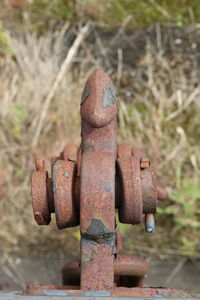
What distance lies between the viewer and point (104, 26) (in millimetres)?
3609

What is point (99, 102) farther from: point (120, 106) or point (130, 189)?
point (120, 106)

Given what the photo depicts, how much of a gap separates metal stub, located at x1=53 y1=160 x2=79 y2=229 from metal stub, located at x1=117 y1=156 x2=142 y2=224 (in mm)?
111

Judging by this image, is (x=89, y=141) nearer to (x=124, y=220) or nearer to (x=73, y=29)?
(x=124, y=220)

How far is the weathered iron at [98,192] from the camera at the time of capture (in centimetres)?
107

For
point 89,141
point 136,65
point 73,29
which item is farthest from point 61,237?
point 89,141

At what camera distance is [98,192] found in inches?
41.9

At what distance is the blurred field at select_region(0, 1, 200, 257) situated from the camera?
2975 millimetres

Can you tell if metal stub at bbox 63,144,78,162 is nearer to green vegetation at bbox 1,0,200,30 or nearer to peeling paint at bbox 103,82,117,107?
peeling paint at bbox 103,82,117,107

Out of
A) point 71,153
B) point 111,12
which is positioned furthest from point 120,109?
point 71,153

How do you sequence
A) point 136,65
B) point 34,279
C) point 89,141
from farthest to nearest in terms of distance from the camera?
point 136,65 → point 34,279 → point 89,141

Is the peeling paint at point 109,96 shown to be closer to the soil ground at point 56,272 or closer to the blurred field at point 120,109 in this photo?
the blurred field at point 120,109

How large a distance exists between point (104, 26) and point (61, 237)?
158cm

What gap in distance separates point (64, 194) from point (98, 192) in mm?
84

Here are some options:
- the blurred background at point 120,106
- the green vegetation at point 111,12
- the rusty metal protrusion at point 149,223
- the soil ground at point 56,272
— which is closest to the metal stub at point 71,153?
the rusty metal protrusion at point 149,223
